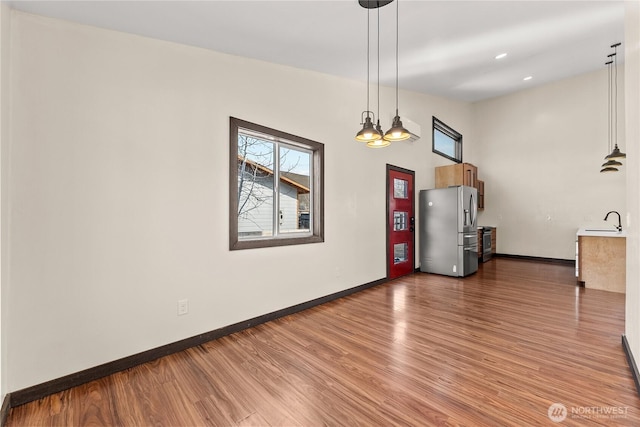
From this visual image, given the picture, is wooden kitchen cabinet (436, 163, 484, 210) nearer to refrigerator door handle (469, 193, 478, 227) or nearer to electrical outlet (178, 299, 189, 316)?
refrigerator door handle (469, 193, 478, 227)

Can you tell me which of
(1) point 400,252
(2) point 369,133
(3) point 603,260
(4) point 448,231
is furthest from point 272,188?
(3) point 603,260

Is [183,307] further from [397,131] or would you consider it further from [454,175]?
[454,175]

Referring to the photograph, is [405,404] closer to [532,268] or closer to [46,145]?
[46,145]

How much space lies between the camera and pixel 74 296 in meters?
1.99

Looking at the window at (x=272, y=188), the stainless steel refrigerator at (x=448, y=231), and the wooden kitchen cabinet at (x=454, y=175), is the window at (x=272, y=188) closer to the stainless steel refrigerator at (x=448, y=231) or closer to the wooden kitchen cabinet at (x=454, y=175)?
the stainless steel refrigerator at (x=448, y=231)

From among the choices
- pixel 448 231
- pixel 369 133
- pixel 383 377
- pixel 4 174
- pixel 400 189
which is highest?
pixel 369 133

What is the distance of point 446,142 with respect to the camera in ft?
22.4

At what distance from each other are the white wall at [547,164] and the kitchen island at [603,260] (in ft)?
7.84

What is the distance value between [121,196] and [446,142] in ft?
22.1

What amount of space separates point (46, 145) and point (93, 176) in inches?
12.2

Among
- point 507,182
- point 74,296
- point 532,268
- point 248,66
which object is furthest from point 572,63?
point 74,296

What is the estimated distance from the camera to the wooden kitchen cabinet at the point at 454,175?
5883 mm

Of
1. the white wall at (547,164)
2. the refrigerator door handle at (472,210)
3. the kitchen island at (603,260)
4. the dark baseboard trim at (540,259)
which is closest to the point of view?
the kitchen island at (603,260)

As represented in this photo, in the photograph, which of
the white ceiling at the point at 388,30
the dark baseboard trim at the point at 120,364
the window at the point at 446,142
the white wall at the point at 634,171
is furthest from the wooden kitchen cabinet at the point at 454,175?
the dark baseboard trim at the point at 120,364
